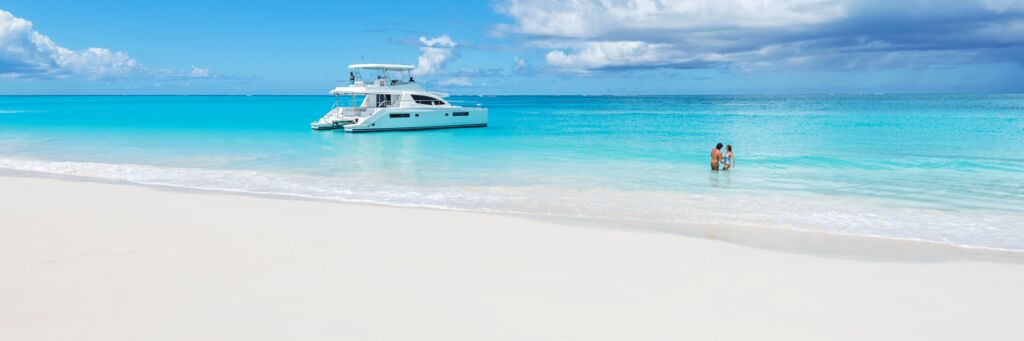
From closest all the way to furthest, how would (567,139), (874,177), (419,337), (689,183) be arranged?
(419,337) → (689,183) → (874,177) → (567,139)

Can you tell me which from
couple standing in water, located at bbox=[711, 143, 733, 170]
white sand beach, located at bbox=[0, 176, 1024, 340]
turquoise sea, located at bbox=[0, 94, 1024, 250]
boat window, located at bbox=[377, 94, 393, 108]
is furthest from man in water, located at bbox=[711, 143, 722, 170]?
boat window, located at bbox=[377, 94, 393, 108]

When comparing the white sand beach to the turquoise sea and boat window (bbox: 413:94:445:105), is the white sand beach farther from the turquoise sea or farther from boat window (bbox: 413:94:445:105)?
boat window (bbox: 413:94:445:105)

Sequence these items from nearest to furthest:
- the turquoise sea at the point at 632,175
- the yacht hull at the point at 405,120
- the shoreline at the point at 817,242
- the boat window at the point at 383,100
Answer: the shoreline at the point at 817,242
the turquoise sea at the point at 632,175
the yacht hull at the point at 405,120
the boat window at the point at 383,100

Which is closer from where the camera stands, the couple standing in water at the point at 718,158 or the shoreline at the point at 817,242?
the shoreline at the point at 817,242

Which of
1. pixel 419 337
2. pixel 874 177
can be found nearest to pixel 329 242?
pixel 419 337

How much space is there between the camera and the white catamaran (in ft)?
121

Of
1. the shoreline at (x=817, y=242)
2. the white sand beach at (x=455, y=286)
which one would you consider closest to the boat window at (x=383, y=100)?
the shoreline at (x=817, y=242)

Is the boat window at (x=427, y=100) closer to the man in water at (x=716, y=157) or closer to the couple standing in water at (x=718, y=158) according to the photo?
the couple standing in water at (x=718, y=158)

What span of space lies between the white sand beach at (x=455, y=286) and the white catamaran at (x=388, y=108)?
2797cm

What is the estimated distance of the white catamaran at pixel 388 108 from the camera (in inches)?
1447

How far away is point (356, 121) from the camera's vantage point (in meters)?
36.8

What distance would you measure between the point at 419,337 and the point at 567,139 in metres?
28.2

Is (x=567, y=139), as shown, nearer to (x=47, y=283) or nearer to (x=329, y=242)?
(x=329, y=242)

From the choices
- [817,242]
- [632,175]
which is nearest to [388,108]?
[632,175]
